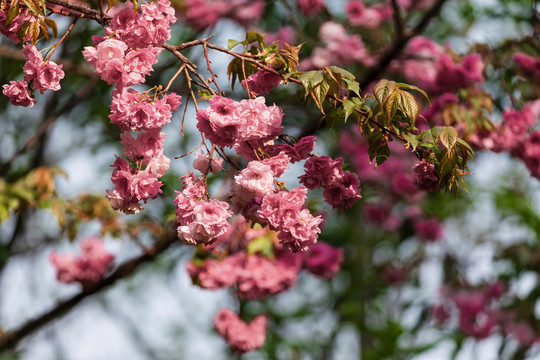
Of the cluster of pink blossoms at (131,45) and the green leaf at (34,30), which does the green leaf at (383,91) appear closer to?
the cluster of pink blossoms at (131,45)

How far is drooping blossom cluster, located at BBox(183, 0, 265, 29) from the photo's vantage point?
5.96m

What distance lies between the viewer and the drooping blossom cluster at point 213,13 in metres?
5.96

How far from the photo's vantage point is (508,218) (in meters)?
8.48

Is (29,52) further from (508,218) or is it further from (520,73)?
(508,218)

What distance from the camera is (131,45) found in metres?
1.78

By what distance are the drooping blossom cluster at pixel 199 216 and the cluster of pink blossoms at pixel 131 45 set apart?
376 millimetres

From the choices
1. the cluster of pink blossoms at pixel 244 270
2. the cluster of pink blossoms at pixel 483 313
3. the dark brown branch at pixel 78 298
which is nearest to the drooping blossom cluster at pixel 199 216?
the dark brown branch at pixel 78 298

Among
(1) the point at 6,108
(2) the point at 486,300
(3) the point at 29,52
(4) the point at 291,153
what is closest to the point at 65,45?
(1) the point at 6,108

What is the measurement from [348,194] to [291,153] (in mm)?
249

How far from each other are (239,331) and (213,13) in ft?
11.3

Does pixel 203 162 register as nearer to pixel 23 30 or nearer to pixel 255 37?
pixel 255 37

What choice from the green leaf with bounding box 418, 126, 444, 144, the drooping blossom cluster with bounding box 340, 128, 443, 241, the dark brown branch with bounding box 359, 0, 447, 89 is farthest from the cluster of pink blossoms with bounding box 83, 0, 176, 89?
the drooping blossom cluster with bounding box 340, 128, 443, 241

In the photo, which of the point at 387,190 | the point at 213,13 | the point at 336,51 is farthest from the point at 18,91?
the point at 387,190

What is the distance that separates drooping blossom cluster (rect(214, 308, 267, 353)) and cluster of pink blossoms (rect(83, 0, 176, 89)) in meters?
2.73
